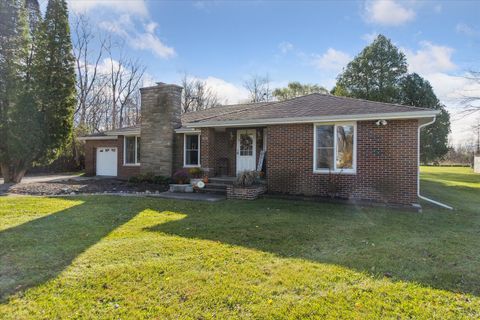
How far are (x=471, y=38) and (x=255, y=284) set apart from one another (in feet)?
78.2

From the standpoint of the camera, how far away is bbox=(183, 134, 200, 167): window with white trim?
47.5 feet

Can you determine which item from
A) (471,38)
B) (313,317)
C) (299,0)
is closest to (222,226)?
(313,317)

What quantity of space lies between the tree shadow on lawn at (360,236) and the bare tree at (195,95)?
31113 millimetres

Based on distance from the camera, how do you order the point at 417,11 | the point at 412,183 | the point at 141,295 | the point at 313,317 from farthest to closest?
1. the point at 417,11
2. the point at 412,183
3. the point at 141,295
4. the point at 313,317

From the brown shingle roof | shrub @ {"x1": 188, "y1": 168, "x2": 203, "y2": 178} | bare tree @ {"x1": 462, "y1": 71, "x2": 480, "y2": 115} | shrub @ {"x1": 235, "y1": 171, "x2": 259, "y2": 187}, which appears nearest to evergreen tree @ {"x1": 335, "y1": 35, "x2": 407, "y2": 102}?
bare tree @ {"x1": 462, "y1": 71, "x2": 480, "y2": 115}

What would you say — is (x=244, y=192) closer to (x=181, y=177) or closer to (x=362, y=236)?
(x=181, y=177)

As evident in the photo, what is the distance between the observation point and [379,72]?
25125 mm

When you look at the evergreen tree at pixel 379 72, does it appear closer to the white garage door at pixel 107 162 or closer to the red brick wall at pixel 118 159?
the red brick wall at pixel 118 159

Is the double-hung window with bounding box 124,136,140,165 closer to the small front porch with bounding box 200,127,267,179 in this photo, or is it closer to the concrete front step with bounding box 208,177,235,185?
the small front porch with bounding box 200,127,267,179

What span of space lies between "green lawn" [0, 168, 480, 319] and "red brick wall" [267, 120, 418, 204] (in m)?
1.43

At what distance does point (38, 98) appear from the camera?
507 inches

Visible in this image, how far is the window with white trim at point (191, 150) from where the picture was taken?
47.5 ft

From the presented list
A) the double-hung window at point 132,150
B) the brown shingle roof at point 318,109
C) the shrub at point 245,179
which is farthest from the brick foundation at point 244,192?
the double-hung window at point 132,150

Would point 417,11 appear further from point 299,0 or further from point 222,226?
point 222,226
